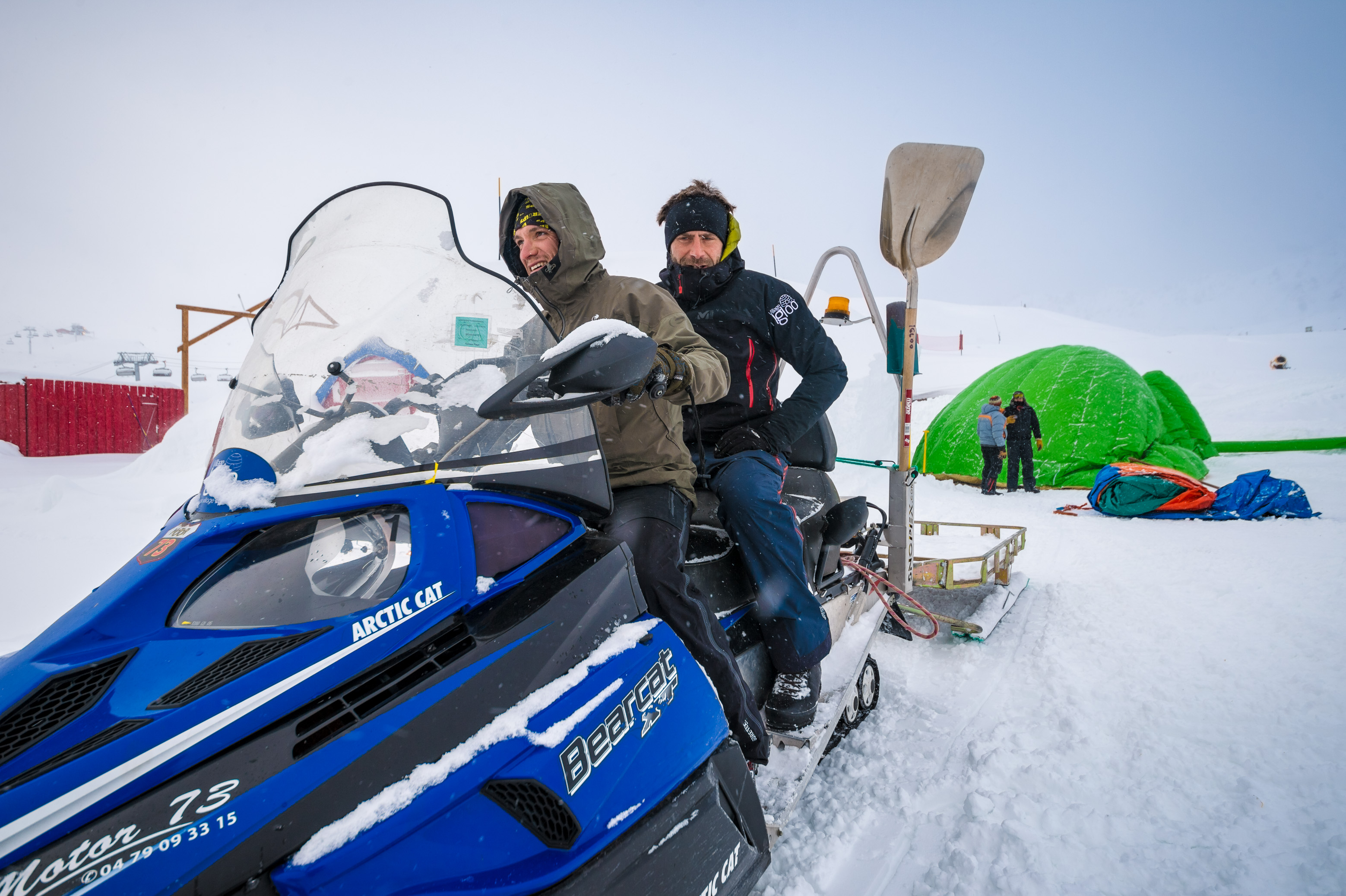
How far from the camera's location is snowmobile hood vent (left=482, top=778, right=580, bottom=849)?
0.96m

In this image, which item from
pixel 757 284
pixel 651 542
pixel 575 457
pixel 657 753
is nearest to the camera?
pixel 657 753

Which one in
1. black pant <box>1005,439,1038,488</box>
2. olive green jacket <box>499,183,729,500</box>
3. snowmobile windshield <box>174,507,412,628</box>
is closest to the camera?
snowmobile windshield <box>174,507,412,628</box>

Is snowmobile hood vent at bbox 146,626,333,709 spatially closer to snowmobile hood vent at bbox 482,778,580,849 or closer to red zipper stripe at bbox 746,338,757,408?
snowmobile hood vent at bbox 482,778,580,849

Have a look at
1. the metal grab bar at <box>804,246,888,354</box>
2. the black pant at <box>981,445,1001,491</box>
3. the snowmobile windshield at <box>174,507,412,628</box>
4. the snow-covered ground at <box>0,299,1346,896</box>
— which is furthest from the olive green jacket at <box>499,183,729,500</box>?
the black pant at <box>981,445,1001,491</box>

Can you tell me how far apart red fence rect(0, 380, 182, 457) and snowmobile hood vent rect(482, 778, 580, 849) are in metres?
21.8

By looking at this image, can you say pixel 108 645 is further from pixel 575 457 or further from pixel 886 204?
pixel 886 204

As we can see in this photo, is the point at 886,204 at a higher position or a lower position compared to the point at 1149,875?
higher

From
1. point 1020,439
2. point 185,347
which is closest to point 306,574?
point 185,347

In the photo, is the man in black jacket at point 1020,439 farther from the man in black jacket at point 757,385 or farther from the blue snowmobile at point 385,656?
the blue snowmobile at point 385,656

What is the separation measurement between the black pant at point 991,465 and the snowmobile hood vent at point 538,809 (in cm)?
1043

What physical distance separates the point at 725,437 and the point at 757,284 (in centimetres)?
65

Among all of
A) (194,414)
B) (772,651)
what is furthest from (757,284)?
(194,414)

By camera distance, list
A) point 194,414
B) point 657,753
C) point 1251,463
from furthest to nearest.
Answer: point 194,414 < point 1251,463 < point 657,753

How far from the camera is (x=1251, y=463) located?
11719 mm
